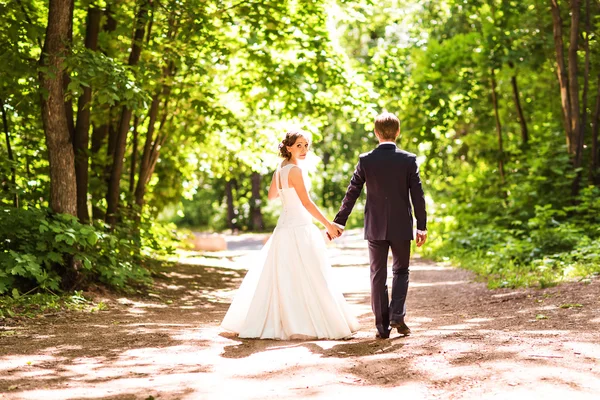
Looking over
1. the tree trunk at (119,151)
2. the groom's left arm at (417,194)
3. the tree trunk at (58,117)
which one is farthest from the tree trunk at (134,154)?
the groom's left arm at (417,194)

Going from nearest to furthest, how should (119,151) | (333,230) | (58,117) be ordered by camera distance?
(333,230), (58,117), (119,151)

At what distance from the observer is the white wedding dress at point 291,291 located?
7582mm

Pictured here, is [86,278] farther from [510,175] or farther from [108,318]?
[510,175]

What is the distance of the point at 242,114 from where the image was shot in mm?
20250

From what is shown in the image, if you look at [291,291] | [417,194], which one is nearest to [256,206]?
[291,291]

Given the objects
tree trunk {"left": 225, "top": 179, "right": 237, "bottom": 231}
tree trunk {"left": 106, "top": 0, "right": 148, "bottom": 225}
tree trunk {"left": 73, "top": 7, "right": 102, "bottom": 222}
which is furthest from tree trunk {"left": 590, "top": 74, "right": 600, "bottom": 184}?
tree trunk {"left": 225, "top": 179, "right": 237, "bottom": 231}

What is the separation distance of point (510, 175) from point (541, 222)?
14.8 feet

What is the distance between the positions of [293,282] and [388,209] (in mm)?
1313

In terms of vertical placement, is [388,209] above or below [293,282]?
above

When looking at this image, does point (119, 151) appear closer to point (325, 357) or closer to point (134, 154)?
point (134, 154)

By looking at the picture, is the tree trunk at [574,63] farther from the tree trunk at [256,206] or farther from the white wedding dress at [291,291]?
the tree trunk at [256,206]

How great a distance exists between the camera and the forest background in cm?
1059

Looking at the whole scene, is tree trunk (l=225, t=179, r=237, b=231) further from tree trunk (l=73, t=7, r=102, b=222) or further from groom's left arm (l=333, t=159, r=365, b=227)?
groom's left arm (l=333, t=159, r=365, b=227)

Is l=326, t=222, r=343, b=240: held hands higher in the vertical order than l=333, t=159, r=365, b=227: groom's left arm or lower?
lower
